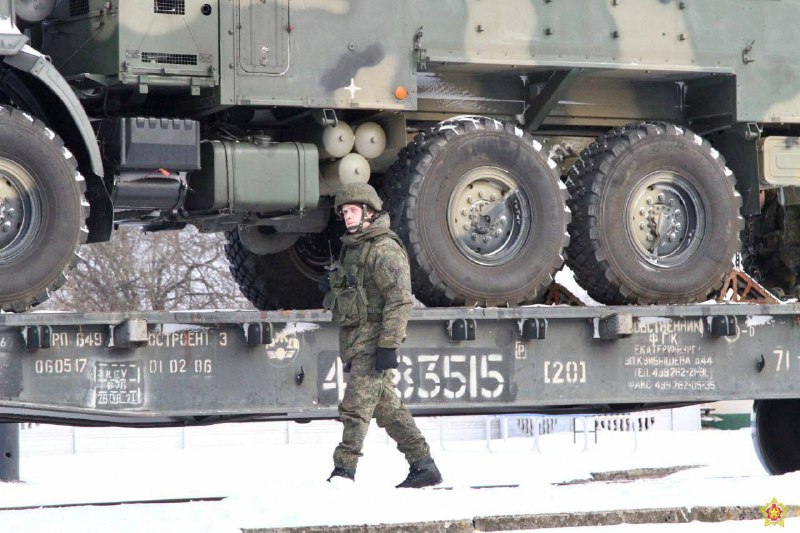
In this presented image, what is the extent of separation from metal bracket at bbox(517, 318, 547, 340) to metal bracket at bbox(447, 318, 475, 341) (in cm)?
34

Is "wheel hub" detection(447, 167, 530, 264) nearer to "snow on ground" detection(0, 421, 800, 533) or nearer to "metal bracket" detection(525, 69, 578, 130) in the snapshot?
"metal bracket" detection(525, 69, 578, 130)

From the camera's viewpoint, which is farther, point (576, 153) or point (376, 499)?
point (576, 153)

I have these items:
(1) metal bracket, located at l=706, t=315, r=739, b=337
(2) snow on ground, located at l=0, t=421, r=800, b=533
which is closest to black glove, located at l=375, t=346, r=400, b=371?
(2) snow on ground, located at l=0, t=421, r=800, b=533

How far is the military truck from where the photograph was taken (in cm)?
838

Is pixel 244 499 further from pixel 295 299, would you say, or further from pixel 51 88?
pixel 295 299

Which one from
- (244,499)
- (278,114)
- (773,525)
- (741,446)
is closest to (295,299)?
(278,114)

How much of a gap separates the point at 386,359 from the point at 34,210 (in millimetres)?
1988

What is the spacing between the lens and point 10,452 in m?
14.1

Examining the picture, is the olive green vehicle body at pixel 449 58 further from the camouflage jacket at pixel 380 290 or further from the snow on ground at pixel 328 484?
the snow on ground at pixel 328 484

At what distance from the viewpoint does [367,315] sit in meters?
8.01

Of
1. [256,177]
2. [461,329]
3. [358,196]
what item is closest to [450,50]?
[256,177]

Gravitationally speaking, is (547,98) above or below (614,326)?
above

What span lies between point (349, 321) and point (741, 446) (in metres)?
10.7

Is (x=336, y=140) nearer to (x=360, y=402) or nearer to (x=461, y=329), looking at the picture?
(x=461, y=329)
